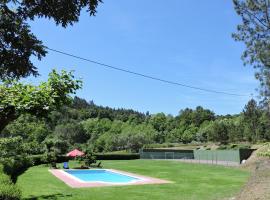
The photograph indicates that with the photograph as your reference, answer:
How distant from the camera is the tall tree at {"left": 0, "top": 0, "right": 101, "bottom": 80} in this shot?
4.25 m

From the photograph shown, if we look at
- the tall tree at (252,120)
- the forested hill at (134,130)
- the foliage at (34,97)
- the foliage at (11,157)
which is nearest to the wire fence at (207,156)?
the forested hill at (134,130)

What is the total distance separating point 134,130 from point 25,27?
116073 mm

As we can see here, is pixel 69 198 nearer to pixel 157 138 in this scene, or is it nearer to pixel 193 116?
pixel 157 138

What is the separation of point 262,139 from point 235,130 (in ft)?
32.5

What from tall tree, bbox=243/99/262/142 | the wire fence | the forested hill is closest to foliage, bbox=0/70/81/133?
the forested hill

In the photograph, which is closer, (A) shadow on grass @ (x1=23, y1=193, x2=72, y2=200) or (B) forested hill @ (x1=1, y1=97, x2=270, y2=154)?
(A) shadow on grass @ (x1=23, y1=193, x2=72, y2=200)

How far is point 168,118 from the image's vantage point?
145000 millimetres

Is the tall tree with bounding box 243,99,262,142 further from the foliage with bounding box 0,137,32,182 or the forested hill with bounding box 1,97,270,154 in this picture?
the foliage with bounding box 0,137,32,182

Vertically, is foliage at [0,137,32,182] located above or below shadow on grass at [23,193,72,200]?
above

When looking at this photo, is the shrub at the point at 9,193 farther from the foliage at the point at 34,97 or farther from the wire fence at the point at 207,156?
the wire fence at the point at 207,156

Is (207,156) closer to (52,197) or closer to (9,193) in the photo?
(52,197)

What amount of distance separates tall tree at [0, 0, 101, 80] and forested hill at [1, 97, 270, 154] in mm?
36693

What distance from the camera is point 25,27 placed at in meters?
4.50

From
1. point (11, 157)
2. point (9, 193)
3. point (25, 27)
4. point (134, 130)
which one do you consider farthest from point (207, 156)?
point (134, 130)
